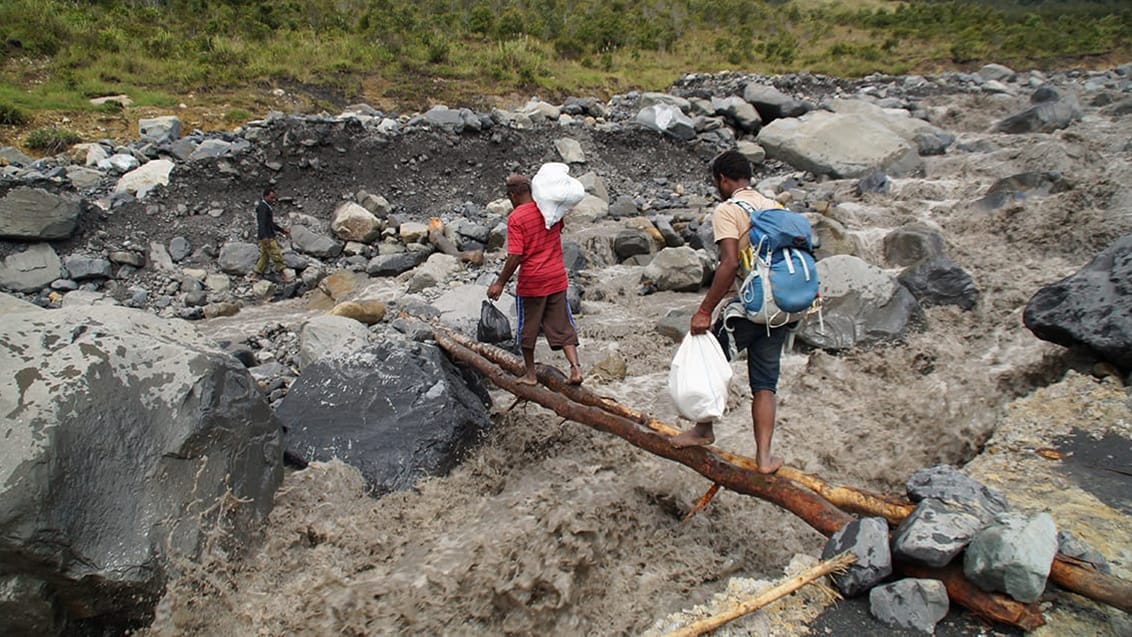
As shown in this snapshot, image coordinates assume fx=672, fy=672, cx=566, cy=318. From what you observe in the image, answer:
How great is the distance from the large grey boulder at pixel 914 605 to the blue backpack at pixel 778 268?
1242mm

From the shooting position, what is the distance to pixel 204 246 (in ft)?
30.4

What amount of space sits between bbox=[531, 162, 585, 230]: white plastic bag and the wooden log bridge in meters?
1.20

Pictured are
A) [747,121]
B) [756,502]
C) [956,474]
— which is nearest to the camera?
[956,474]

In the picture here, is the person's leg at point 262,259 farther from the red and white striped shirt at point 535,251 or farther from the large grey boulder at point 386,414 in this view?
the red and white striped shirt at point 535,251

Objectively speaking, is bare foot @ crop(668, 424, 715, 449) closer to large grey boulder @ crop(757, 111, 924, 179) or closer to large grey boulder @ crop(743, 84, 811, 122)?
large grey boulder @ crop(757, 111, 924, 179)

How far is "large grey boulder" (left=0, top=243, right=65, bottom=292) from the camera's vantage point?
810 centimetres

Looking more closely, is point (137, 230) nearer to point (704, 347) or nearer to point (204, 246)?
point (204, 246)

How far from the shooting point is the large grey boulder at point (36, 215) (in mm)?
8266

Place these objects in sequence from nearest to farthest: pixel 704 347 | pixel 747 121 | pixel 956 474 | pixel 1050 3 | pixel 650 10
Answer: pixel 956 474 < pixel 704 347 < pixel 747 121 < pixel 650 10 < pixel 1050 3

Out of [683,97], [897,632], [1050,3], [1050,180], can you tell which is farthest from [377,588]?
[1050,3]

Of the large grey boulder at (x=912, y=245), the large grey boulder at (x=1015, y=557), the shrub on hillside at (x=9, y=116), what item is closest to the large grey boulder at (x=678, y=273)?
the large grey boulder at (x=912, y=245)

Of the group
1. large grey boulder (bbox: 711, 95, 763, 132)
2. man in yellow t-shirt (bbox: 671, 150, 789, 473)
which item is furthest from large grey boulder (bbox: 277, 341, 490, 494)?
large grey boulder (bbox: 711, 95, 763, 132)

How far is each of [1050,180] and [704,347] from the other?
27.1 feet

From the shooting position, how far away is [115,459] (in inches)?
133
